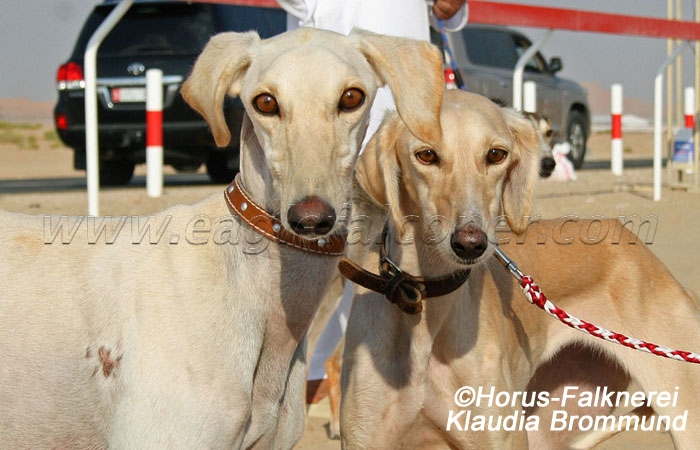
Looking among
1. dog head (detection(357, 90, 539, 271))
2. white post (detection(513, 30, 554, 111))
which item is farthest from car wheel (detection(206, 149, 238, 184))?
dog head (detection(357, 90, 539, 271))

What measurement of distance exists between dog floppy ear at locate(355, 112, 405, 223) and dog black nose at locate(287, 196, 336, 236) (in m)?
1.16

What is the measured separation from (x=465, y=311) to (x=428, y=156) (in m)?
0.60

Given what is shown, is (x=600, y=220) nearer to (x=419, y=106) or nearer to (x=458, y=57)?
(x=419, y=106)

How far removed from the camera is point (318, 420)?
5102 mm

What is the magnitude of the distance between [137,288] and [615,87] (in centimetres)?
1117

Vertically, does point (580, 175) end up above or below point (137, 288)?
below

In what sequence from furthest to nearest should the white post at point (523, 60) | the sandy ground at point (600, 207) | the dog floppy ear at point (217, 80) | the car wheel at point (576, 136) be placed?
the car wheel at point (576, 136) → the white post at point (523, 60) → the sandy ground at point (600, 207) → the dog floppy ear at point (217, 80)

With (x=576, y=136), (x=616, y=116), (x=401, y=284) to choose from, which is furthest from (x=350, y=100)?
(x=576, y=136)

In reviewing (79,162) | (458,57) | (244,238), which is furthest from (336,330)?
(458,57)

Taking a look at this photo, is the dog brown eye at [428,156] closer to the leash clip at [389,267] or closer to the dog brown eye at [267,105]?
the leash clip at [389,267]

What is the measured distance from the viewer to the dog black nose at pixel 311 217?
7.75ft

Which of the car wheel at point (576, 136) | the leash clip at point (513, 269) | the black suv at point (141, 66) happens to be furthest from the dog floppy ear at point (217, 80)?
the car wheel at point (576, 136)

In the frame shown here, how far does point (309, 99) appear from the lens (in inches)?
99.6

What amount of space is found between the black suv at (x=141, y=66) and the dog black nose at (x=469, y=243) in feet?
25.2
